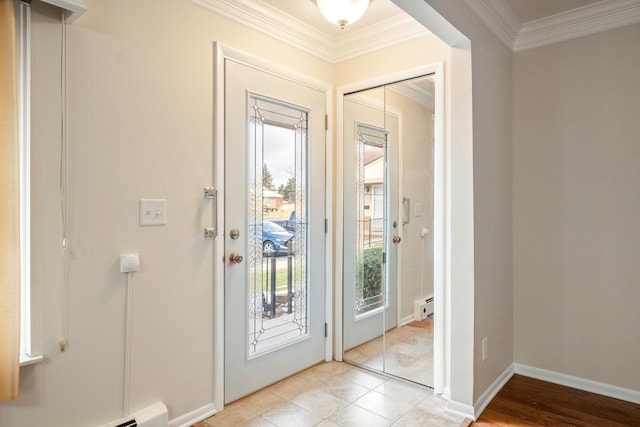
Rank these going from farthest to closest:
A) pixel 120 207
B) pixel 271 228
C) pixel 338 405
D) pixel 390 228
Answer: pixel 390 228 → pixel 271 228 → pixel 338 405 → pixel 120 207

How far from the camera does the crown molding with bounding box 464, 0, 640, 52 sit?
7.43ft

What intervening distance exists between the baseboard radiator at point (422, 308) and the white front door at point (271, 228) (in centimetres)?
68

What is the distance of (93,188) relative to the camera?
1679 millimetres

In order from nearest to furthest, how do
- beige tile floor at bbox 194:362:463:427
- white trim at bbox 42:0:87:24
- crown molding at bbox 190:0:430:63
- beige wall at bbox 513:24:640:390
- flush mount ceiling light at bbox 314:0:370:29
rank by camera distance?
1. white trim at bbox 42:0:87:24
2. flush mount ceiling light at bbox 314:0:370:29
3. beige tile floor at bbox 194:362:463:427
4. crown molding at bbox 190:0:430:63
5. beige wall at bbox 513:24:640:390

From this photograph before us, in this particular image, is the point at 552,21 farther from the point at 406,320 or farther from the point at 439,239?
the point at 406,320

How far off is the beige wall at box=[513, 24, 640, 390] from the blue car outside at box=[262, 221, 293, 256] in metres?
1.62

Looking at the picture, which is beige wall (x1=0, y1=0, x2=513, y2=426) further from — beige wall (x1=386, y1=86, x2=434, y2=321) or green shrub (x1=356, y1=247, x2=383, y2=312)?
green shrub (x1=356, y1=247, x2=383, y2=312)

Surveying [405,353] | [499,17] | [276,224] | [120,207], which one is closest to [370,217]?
[276,224]

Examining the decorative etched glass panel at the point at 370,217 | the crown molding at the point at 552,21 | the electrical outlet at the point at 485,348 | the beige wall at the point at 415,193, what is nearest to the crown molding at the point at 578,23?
the crown molding at the point at 552,21

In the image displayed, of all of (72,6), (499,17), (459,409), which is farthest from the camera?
(499,17)

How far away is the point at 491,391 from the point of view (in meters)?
2.38

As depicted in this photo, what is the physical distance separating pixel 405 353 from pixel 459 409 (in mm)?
548

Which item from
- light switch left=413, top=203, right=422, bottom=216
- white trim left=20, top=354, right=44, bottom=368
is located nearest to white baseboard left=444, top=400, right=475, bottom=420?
light switch left=413, top=203, right=422, bottom=216

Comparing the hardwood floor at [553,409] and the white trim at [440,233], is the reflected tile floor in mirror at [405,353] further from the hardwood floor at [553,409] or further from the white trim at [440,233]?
the hardwood floor at [553,409]
